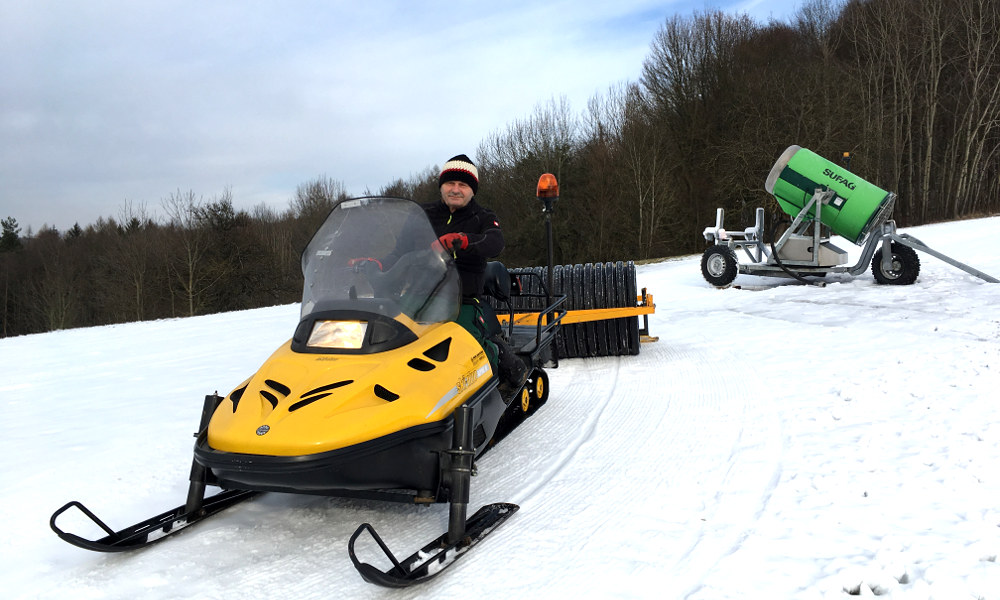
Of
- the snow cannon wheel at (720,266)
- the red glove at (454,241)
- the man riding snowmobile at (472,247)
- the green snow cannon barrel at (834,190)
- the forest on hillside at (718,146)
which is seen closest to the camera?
the red glove at (454,241)

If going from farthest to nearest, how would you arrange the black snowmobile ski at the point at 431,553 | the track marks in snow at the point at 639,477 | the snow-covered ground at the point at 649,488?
the track marks in snow at the point at 639,477
the snow-covered ground at the point at 649,488
the black snowmobile ski at the point at 431,553

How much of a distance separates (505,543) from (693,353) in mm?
4486

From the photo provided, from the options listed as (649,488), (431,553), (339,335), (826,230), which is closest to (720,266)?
(826,230)

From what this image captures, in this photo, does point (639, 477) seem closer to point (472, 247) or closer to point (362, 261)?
point (472, 247)

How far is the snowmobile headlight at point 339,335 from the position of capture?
3.03m

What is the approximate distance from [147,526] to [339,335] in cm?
125

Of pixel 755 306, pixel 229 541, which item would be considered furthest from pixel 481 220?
pixel 755 306

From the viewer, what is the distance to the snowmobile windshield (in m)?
3.23

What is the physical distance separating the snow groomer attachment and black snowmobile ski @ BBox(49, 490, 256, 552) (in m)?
10.1

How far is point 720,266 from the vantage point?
12172 millimetres

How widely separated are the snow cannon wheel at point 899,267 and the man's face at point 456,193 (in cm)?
877

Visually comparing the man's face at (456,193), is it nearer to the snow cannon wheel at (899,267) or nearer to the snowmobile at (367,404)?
the snowmobile at (367,404)

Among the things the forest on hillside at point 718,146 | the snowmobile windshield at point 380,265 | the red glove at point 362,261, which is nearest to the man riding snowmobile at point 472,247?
the snowmobile windshield at point 380,265

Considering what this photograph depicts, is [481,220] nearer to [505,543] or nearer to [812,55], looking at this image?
[505,543]
